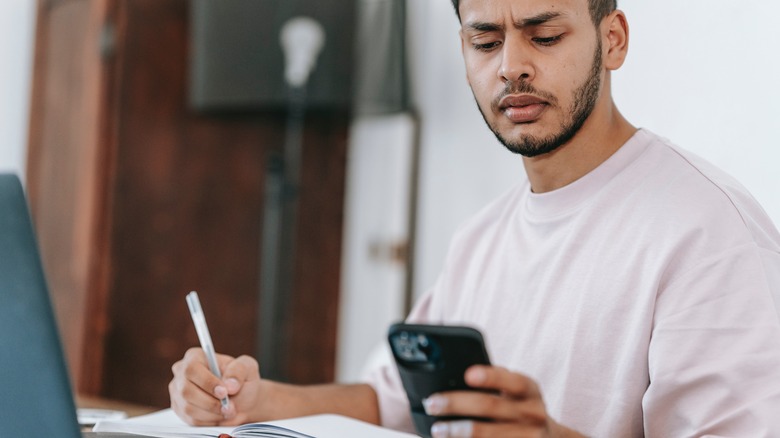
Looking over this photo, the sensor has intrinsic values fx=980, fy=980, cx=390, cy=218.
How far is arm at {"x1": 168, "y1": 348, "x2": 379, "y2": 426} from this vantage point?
1226 mm

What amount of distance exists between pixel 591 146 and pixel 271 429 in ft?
1.83

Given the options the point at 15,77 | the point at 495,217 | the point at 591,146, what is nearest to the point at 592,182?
the point at 591,146

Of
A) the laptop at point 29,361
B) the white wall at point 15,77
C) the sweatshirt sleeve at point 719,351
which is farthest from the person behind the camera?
the white wall at point 15,77

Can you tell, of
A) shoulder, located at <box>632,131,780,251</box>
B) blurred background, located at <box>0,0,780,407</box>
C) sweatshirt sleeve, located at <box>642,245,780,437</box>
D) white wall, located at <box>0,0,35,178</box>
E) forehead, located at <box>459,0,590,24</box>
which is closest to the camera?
sweatshirt sleeve, located at <box>642,245,780,437</box>

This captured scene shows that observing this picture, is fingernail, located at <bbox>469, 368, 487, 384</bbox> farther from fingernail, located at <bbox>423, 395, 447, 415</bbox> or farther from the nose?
the nose

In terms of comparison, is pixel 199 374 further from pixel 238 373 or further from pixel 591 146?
pixel 591 146

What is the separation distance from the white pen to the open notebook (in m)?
0.08

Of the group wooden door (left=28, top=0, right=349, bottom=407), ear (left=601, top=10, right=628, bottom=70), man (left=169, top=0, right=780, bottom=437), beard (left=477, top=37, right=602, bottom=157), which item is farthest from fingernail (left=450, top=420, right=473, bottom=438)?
wooden door (left=28, top=0, right=349, bottom=407)

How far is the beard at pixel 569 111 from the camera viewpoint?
48.7 inches

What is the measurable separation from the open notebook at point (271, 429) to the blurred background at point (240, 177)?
1.45m

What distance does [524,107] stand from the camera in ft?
4.09

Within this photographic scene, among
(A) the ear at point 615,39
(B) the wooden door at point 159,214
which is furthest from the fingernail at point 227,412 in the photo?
(B) the wooden door at point 159,214

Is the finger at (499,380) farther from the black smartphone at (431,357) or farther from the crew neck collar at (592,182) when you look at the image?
the crew neck collar at (592,182)

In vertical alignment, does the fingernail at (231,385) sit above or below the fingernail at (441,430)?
below
